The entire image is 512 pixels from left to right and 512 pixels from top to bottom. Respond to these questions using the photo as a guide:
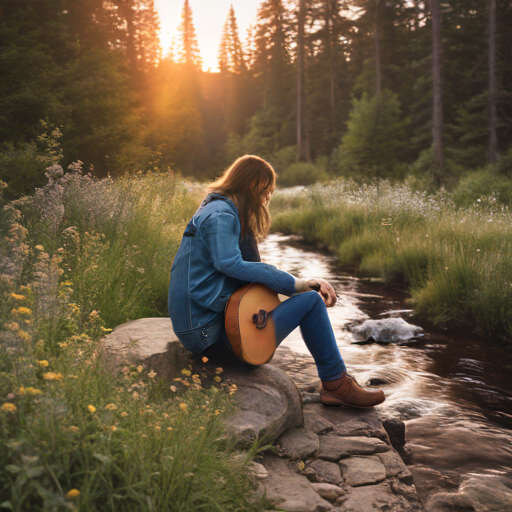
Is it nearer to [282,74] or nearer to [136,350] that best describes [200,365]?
[136,350]

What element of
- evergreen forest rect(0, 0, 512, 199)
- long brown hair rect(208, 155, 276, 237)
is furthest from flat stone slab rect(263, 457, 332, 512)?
evergreen forest rect(0, 0, 512, 199)

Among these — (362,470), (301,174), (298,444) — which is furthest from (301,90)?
(362,470)

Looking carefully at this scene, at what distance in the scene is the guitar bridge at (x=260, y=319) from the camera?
3.04 m

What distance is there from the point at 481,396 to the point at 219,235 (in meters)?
2.96

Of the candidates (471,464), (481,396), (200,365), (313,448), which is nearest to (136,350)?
(200,365)

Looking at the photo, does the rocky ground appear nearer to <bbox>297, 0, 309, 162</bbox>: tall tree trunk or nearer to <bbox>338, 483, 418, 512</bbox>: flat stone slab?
<bbox>338, 483, 418, 512</bbox>: flat stone slab

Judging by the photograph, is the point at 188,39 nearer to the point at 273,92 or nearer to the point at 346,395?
the point at 273,92

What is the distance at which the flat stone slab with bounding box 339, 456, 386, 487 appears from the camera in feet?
8.91

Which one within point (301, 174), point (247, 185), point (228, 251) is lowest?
point (228, 251)

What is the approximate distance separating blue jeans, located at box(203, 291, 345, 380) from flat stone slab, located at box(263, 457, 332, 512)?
85 centimetres

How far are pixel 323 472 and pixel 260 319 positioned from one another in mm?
975

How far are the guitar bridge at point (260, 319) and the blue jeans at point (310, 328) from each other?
12 centimetres

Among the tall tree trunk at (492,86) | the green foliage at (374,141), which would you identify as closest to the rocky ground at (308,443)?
the tall tree trunk at (492,86)

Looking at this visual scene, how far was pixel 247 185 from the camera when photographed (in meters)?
3.30
